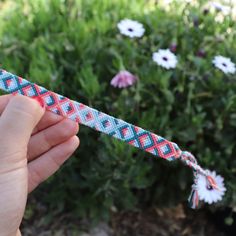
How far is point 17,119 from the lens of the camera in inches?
47.2

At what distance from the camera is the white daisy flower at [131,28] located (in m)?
2.14

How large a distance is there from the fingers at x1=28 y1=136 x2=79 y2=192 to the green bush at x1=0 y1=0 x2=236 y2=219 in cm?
36

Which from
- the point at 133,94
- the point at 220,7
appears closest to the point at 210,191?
the point at 133,94

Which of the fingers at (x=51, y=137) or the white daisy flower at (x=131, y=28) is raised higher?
the fingers at (x=51, y=137)

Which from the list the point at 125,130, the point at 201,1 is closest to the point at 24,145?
the point at 125,130

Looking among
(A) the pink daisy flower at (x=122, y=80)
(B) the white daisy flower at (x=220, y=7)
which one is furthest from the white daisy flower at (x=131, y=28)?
(B) the white daisy flower at (x=220, y=7)

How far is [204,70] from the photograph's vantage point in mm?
2105

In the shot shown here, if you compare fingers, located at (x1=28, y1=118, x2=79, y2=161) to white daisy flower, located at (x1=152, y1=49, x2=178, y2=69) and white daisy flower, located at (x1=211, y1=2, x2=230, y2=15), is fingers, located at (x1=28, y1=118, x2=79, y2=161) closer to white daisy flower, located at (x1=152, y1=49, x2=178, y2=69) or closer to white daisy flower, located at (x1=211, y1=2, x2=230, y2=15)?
white daisy flower, located at (x1=152, y1=49, x2=178, y2=69)

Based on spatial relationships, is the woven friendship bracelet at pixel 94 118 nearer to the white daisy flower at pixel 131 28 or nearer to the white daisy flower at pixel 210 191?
the white daisy flower at pixel 210 191

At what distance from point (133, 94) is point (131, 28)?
0.32m

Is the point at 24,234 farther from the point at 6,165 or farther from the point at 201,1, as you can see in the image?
the point at 201,1

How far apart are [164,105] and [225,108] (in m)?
0.22

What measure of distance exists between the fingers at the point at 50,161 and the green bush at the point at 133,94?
1.18 feet

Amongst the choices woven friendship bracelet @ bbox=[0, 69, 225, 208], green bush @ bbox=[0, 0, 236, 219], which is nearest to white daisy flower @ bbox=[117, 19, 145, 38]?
green bush @ bbox=[0, 0, 236, 219]
